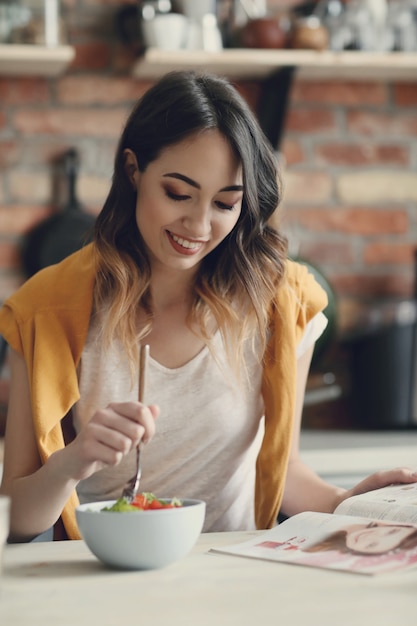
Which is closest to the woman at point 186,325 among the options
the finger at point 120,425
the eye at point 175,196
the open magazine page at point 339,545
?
the eye at point 175,196

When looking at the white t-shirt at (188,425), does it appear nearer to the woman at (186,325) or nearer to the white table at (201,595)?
the woman at (186,325)

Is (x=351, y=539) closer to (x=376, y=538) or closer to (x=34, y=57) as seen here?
(x=376, y=538)

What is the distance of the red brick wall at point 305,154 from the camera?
8.24 ft

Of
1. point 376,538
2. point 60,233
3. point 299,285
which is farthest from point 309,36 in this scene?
point 376,538

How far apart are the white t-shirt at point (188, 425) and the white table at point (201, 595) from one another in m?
0.48

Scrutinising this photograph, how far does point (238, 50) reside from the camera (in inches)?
95.3

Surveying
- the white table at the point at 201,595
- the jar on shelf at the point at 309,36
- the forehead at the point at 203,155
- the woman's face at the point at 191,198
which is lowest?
the white table at the point at 201,595

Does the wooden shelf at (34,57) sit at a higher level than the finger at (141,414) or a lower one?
higher

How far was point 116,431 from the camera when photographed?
976 mm

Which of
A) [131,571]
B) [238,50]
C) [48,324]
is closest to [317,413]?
[238,50]

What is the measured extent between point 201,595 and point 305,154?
1950 mm

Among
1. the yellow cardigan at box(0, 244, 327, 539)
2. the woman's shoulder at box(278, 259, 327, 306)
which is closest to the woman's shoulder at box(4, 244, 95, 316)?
the yellow cardigan at box(0, 244, 327, 539)

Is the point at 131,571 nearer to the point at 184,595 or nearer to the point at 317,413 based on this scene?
the point at 184,595

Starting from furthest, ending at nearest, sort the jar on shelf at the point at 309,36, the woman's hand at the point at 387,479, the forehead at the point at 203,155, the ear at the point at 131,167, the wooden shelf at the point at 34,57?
the jar on shelf at the point at 309,36
the wooden shelf at the point at 34,57
the ear at the point at 131,167
the forehead at the point at 203,155
the woman's hand at the point at 387,479
